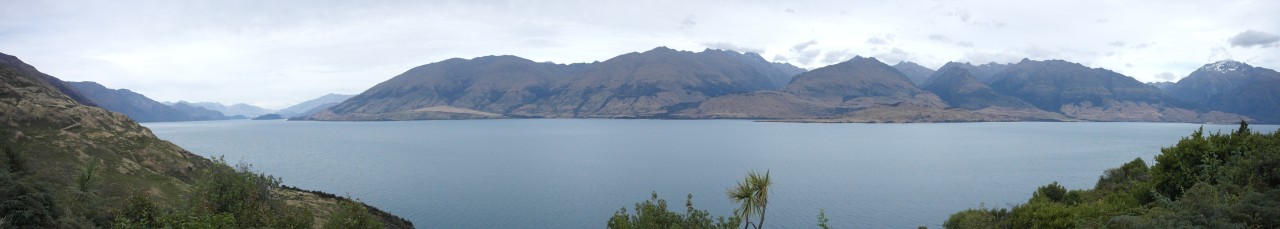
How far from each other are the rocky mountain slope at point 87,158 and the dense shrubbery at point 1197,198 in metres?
52.8

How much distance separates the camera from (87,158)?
4844 centimetres

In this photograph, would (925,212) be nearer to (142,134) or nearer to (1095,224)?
(1095,224)

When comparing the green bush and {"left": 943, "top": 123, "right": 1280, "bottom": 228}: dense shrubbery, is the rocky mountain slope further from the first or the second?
{"left": 943, "top": 123, "right": 1280, "bottom": 228}: dense shrubbery

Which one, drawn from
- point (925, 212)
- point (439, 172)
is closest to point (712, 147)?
point (439, 172)

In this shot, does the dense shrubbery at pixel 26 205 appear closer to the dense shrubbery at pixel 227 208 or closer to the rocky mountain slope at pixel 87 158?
the rocky mountain slope at pixel 87 158

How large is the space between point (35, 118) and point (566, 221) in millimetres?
50530

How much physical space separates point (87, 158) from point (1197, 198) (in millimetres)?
75611

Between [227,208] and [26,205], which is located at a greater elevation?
[26,205]

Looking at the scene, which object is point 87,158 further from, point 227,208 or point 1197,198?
point 1197,198

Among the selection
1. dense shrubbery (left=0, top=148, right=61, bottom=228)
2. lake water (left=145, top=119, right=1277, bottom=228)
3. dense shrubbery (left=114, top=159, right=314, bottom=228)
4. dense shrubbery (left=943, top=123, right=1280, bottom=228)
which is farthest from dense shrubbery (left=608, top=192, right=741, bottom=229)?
lake water (left=145, top=119, right=1277, bottom=228)

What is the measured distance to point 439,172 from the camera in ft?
357

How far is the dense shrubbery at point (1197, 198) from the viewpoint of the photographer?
23.4 meters

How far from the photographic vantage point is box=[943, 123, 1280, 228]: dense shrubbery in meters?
23.4

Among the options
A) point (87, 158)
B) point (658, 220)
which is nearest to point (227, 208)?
point (87, 158)
